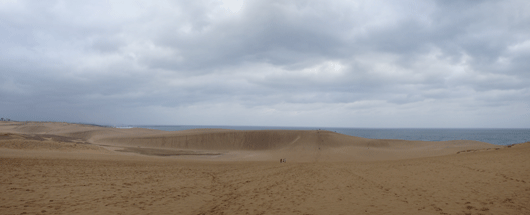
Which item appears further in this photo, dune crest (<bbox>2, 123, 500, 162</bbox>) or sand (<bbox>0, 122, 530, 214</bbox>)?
dune crest (<bbox>2, 123, 500, 162</bbox>)

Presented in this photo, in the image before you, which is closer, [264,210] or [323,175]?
[264,210]

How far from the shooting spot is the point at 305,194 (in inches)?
400

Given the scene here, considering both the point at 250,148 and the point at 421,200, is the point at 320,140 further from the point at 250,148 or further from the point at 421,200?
the point at 421,200

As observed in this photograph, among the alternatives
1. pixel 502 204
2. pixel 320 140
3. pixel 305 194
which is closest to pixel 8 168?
pixel 305 194

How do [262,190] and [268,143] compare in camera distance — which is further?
[268,143]

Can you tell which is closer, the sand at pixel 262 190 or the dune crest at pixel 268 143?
the sand at pixel 262 190

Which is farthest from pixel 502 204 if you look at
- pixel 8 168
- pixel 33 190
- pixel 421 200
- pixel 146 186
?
pixel 8 168

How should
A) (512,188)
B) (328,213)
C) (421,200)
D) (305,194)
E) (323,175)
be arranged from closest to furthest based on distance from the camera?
(328,213) < (421,200) < (512,188) < (305,194) < (323,175)

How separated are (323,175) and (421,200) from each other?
6.22 m

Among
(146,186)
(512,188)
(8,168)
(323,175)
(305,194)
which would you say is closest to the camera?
(512,188)

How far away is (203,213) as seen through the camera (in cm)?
780

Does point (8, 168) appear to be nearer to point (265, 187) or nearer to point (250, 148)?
point (265, 187)

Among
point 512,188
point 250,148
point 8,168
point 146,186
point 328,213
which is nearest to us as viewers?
point 328,213

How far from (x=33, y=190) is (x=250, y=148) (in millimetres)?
29421
